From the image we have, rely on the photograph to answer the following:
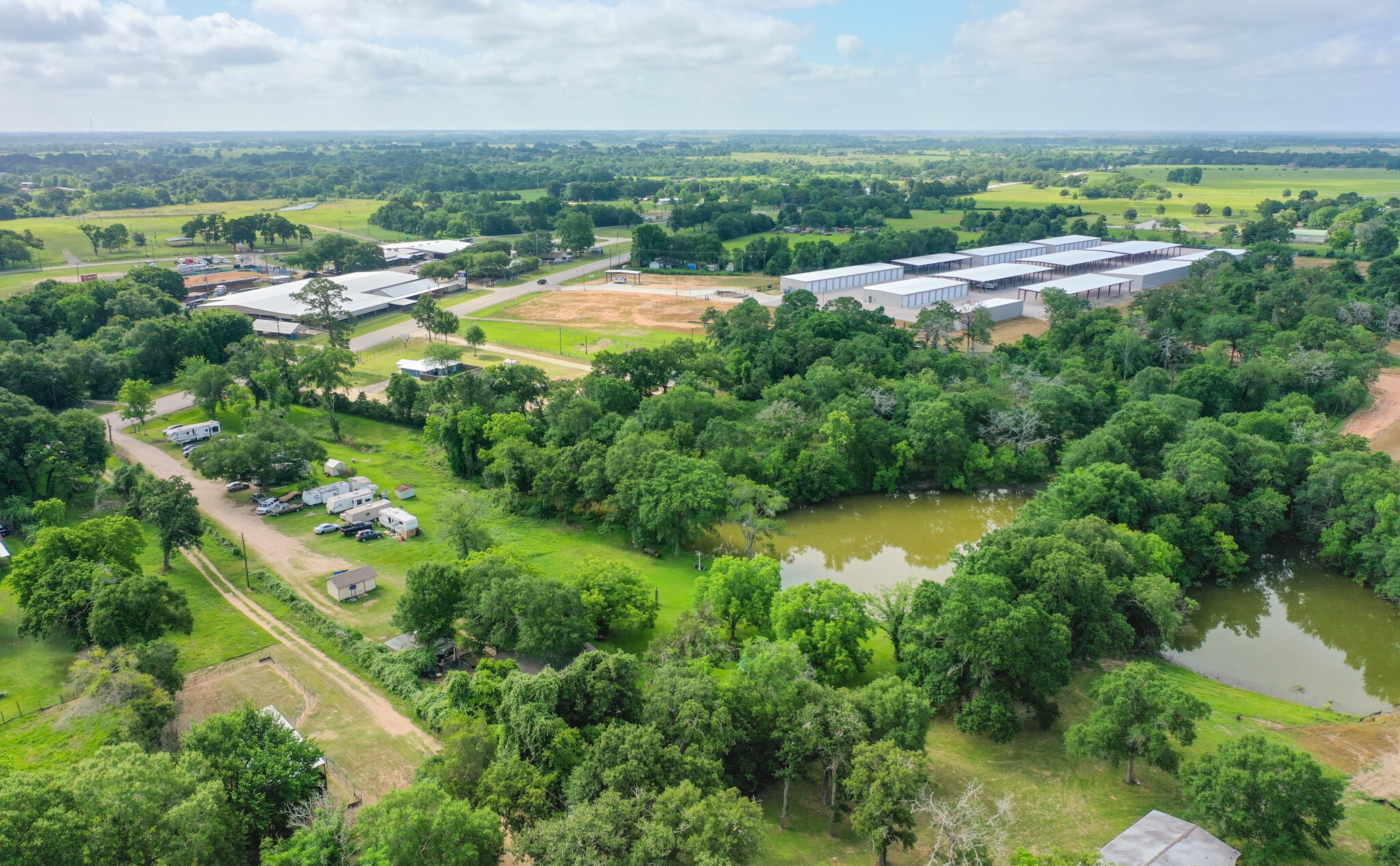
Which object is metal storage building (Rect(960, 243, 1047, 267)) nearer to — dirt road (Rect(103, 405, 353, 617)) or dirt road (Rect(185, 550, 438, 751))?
dirt road (Rect(103, 405, 353, 617))

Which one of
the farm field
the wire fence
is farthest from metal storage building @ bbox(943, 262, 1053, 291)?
the farm field

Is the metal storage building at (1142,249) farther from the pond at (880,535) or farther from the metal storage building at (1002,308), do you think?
the pond at (880,535)

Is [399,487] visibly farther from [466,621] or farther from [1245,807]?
[1245,807]

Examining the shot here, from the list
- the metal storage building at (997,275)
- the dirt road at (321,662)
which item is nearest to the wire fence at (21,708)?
the dirt road at (321,662)

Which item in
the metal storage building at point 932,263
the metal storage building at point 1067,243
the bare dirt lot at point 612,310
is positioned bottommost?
the bare dirt lot at point 612,310

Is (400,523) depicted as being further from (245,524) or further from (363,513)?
(245,524)

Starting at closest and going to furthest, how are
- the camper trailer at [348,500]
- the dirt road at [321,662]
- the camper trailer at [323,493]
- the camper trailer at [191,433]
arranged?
1. the dirt road at [321,662]
2. the camper trailer at [348,500]
3. the camper trailer at [323,493]
4. the camper trailer at [191,433]

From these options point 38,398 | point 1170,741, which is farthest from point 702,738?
point 38,398
